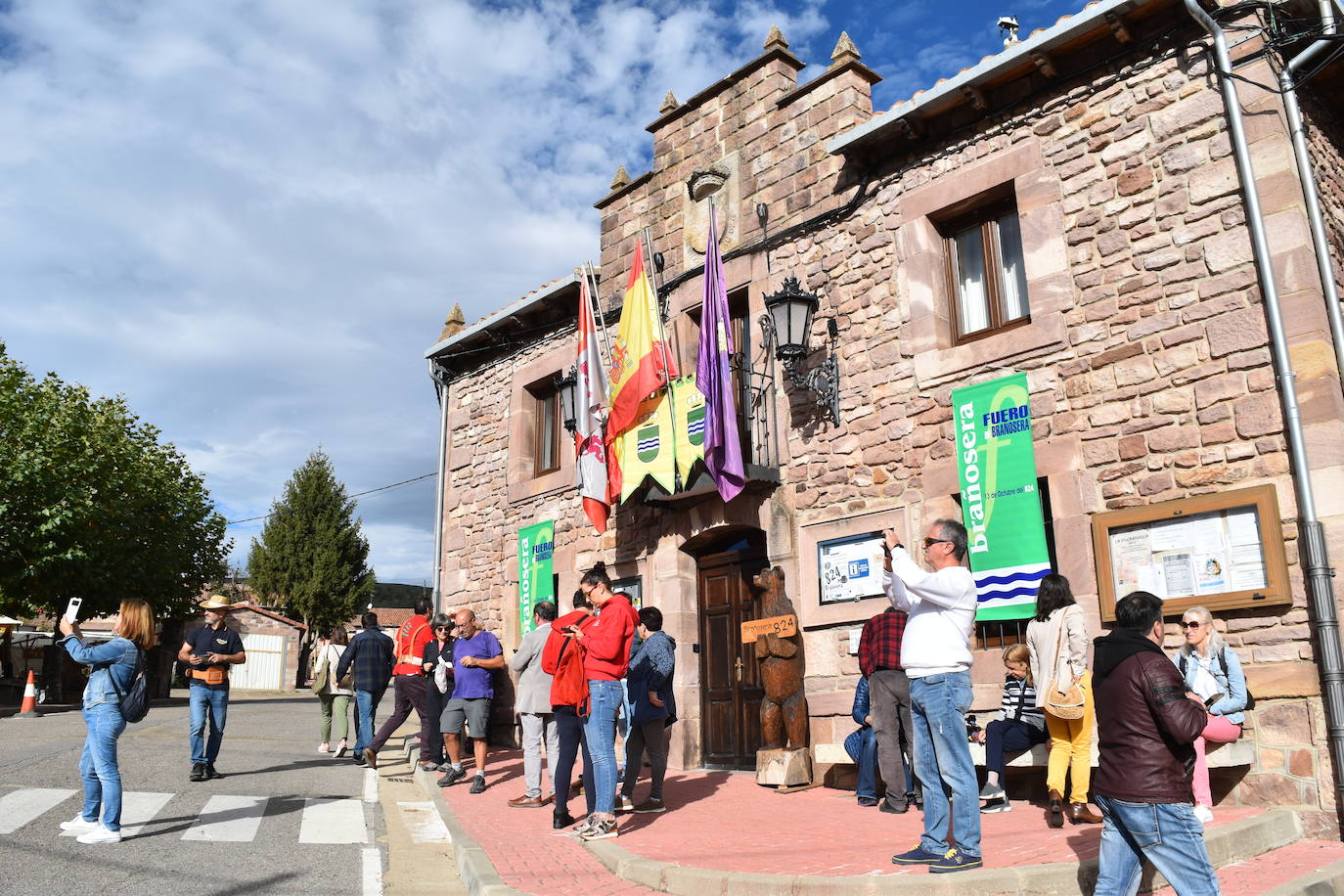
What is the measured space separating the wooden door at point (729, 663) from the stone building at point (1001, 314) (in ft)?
0.10

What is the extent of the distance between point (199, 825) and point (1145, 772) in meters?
5.96

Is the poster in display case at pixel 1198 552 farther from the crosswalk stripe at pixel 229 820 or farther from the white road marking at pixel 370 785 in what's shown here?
the crosswalk stripe at pixel 229 820

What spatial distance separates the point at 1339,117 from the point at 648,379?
677cm

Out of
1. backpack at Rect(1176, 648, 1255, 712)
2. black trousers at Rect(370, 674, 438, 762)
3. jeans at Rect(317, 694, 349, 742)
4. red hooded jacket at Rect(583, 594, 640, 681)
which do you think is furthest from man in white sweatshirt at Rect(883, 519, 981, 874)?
jeans at Rect(317, 694, 349, 742)

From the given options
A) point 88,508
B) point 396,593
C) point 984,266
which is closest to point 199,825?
point 984,266

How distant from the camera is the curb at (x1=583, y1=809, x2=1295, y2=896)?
4504 millimetres

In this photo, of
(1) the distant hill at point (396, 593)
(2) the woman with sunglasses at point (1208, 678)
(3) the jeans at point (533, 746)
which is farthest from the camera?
(1) the distant hill at point (396, 593)

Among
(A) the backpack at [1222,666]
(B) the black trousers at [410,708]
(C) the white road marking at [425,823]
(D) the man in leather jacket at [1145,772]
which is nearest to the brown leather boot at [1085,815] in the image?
(A) the backpack at [1222,666]

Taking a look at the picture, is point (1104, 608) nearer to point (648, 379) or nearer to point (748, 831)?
point (748, 831)

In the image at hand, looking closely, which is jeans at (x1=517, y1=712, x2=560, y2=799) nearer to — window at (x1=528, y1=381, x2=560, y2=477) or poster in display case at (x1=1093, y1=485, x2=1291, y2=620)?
poster in display case at (x1=1093, y1=485, x2=1291, y2=620)

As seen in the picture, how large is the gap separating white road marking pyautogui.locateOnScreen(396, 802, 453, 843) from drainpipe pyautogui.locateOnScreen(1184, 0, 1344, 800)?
569 centimetres

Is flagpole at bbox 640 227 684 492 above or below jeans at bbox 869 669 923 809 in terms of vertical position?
above

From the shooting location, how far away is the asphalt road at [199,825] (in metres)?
5.36

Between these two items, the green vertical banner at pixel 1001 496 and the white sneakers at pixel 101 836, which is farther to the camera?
the green vertical banner at pixel 1001 496
